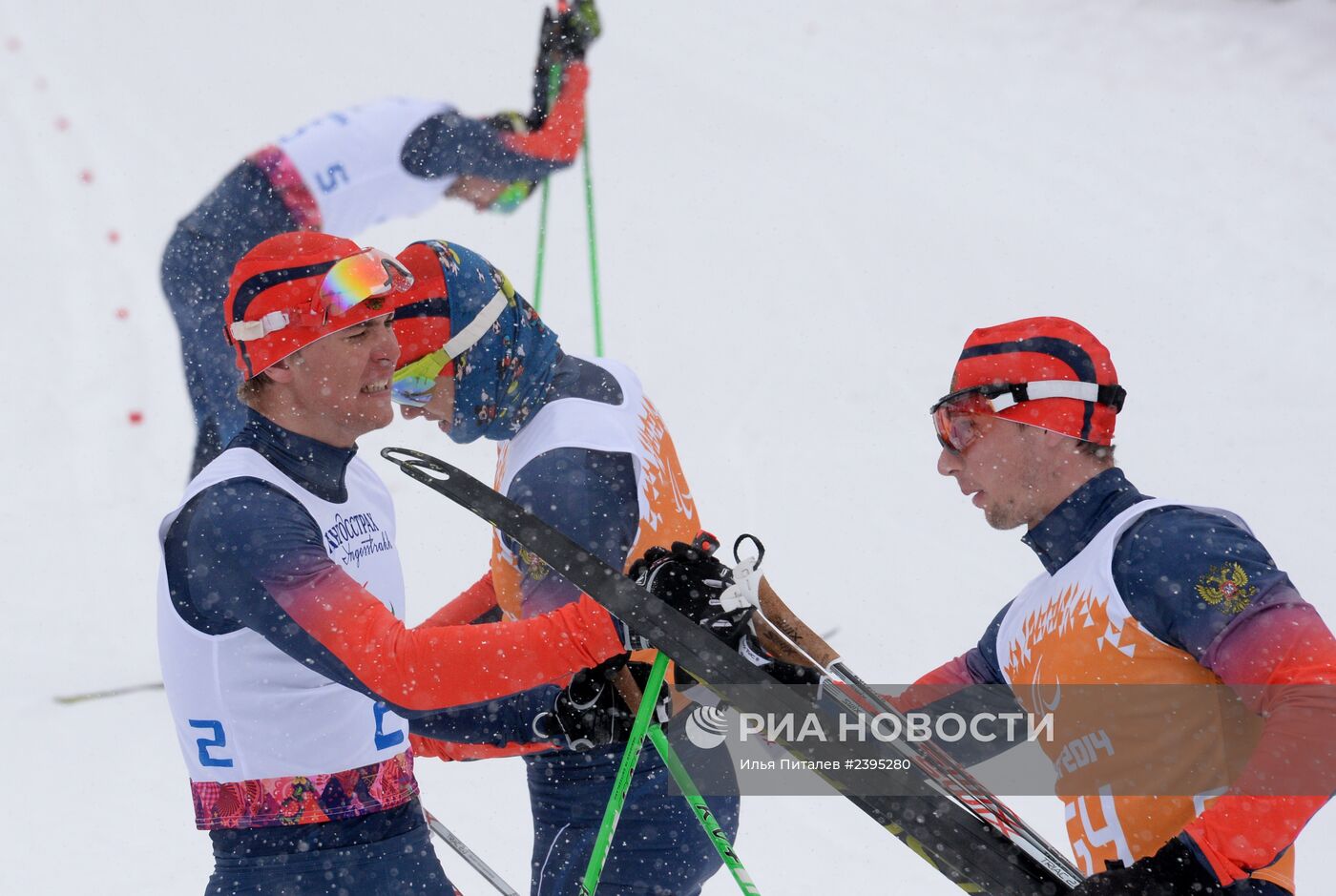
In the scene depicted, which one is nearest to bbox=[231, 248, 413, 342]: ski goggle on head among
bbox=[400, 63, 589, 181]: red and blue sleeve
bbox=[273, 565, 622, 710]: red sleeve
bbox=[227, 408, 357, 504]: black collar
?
bbox=[227, 408, 357, 504]: black collar

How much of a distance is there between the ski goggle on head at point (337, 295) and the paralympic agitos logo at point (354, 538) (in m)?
0.35

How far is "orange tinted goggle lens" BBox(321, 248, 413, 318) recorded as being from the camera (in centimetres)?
231

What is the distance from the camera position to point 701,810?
2.47 m

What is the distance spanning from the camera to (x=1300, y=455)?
22.6 feet

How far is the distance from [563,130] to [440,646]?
540 cm

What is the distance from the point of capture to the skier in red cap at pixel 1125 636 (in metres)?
1.81

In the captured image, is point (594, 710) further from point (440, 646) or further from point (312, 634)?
point (312, 634)

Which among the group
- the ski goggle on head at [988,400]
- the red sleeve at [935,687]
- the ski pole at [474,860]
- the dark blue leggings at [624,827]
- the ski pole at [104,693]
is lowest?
the ski pole at [104,693]

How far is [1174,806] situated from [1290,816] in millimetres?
380

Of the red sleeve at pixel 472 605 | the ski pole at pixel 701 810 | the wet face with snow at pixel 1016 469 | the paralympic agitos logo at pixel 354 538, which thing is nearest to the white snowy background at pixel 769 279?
the red sleeve at pixel 472 605

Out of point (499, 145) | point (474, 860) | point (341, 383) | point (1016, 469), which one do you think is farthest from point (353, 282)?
point (499, 145)

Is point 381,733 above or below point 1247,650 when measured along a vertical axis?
below

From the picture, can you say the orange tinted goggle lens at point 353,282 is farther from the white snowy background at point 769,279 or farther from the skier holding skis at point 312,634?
the white snowy background at point 769,279

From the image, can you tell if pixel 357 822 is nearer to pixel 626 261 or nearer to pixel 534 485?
pixel 534 485
